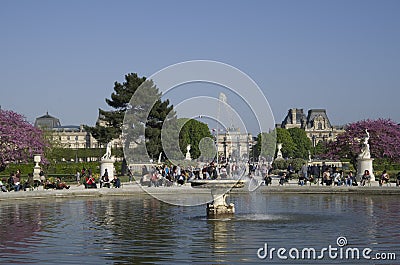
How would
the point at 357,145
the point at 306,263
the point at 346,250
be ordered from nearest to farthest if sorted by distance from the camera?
1. the point at 306,263
2. the point at 346,250
3. the point at 357,145

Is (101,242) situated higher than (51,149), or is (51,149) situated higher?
(51,149)

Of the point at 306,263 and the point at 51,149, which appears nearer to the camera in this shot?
the point at 306,263

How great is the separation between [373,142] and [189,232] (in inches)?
1451

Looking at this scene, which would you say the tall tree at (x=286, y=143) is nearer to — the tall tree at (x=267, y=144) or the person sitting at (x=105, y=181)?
the tall tree at (x=267, y=144)

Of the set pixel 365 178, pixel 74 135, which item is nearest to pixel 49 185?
pixel 365 178

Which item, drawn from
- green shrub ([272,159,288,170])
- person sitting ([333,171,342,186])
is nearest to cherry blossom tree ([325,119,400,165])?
green shrub ([272,159,288,170])

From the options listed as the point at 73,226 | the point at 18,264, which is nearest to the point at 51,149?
the point at 73,226

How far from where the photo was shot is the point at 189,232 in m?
14.4

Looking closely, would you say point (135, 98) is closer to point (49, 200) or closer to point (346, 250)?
point (49, 200)

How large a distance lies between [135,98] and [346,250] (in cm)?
3763

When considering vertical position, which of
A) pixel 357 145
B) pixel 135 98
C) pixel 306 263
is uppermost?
pixel 135 98

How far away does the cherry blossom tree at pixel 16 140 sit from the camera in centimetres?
4397

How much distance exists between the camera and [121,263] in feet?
35.2

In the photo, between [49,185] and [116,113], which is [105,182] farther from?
[116,113]
